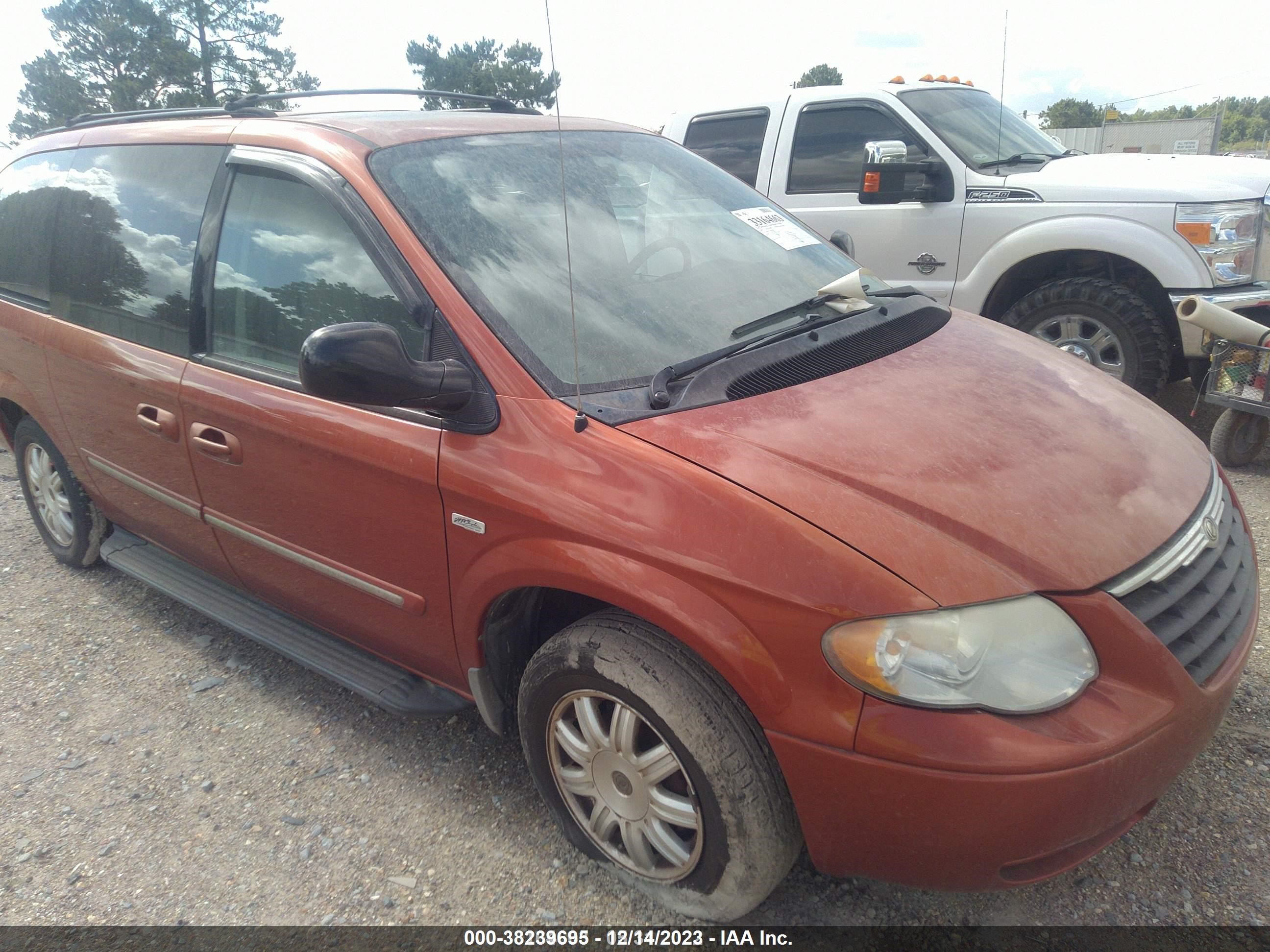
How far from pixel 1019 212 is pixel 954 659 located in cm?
430

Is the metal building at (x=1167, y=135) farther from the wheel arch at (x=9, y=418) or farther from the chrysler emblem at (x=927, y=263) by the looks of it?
the wheel arch at (x=9, y=418)

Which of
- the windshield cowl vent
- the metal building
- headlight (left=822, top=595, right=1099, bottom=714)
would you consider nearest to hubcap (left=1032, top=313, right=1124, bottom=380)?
the windshield cowl vent

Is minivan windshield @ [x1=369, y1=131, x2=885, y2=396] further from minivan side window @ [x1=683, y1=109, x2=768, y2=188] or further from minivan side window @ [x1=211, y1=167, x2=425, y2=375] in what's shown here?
minivan side window @ [x1=683, y1=109, x2=768, y2=188]

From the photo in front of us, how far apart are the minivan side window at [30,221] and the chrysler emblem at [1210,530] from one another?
3860 millimetres

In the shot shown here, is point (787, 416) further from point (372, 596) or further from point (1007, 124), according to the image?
point (1007, 124)

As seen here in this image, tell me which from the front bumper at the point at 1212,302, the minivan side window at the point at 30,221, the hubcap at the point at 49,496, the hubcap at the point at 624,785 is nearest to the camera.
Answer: the hubcap at the point at 624,785

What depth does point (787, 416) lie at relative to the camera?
6.71 ft

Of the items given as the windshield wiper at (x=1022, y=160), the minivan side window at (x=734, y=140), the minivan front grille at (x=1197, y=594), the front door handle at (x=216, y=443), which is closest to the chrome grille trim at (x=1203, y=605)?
the minivan front grille at (x=1197, y=594)

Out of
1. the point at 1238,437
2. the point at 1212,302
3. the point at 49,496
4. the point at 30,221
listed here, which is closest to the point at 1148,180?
the point at 1212,302

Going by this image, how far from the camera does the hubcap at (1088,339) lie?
4.97m

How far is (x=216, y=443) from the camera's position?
271 centimetres

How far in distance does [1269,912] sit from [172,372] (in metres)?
3.24

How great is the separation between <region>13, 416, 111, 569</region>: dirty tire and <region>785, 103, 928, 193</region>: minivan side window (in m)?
4.55

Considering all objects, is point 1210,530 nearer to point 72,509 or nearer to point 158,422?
point 158,422
